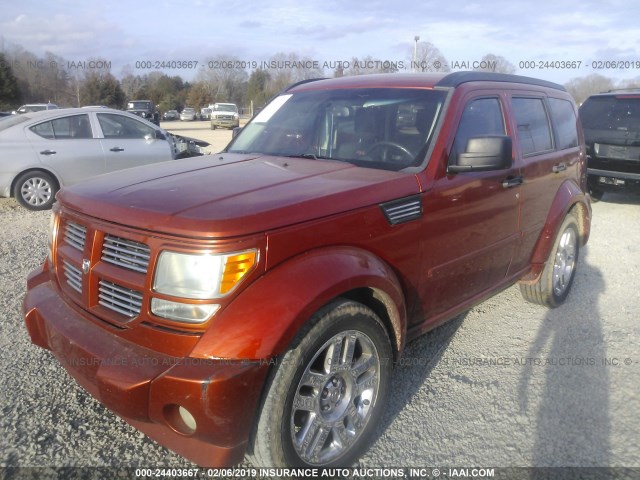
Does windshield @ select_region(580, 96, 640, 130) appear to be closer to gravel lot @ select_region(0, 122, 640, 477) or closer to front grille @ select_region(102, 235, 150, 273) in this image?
gravel lot @ select_region(0, 122, 640, 477)

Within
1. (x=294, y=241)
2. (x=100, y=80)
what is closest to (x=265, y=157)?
(x=294, y=241)

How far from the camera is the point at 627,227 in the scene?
7.86 m

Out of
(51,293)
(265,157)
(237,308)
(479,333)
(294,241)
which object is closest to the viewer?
(237,308)

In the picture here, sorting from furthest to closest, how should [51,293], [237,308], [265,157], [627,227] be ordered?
[627,227] → [265,157] → [51,293] → [237,308]

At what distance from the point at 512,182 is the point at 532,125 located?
81cm

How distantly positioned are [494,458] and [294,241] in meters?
1.60

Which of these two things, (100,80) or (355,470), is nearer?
(355,470)

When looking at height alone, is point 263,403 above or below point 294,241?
below

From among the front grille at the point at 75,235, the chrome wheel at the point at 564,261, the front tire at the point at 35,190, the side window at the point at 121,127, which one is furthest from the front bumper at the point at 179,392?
the side window at the point at 121,127

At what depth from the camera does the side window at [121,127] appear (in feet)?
28.9

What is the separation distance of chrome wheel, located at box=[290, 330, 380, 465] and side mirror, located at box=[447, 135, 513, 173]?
3.95ft

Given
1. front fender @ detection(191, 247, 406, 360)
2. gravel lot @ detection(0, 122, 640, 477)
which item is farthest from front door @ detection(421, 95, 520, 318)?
front fender @ detection(191, 247, 406, 360)

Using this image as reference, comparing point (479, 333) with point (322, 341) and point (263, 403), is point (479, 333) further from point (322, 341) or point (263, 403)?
point (263, 403)

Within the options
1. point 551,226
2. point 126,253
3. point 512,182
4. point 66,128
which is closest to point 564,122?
point 551,226
